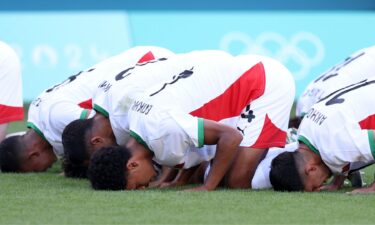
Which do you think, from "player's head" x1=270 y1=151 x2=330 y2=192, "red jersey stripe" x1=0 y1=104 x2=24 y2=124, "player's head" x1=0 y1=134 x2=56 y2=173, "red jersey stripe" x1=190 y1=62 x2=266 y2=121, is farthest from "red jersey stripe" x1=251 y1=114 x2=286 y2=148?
"red jersey stripe" x1=0 y1=104 x2=24 y2=124

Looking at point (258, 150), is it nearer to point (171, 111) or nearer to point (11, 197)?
point (171, 111)

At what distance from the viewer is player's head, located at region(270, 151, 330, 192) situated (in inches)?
308

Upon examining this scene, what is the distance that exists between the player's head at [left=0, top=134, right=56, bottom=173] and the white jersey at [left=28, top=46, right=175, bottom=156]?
4.1 inches

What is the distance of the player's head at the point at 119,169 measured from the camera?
7746 millimetres

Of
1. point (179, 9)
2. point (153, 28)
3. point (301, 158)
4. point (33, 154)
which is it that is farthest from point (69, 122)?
point (179, 9)

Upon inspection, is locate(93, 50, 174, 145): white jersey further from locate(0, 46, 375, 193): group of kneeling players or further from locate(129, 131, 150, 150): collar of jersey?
locate(129, 131, 150, 150): collar of jersey

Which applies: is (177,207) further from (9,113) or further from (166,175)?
(9,113)

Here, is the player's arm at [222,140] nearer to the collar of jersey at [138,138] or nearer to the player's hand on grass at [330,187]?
the collar of jersey at [138,138]

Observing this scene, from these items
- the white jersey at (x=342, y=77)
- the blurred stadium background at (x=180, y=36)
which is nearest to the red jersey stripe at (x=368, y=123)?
the white jersey at (x=342, y=77)

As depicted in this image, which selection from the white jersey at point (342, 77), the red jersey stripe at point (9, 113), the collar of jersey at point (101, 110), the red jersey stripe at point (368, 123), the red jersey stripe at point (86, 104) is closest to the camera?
the red jersey stripe at point (368, 123)

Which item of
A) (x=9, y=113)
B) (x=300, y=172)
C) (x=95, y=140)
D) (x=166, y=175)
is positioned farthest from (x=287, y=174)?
(x=9, y=113)

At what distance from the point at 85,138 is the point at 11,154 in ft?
3.71

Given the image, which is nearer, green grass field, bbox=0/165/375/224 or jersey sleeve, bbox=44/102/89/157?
green grass field, bbox=0/165/375/224

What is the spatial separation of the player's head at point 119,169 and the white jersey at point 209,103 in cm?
14
